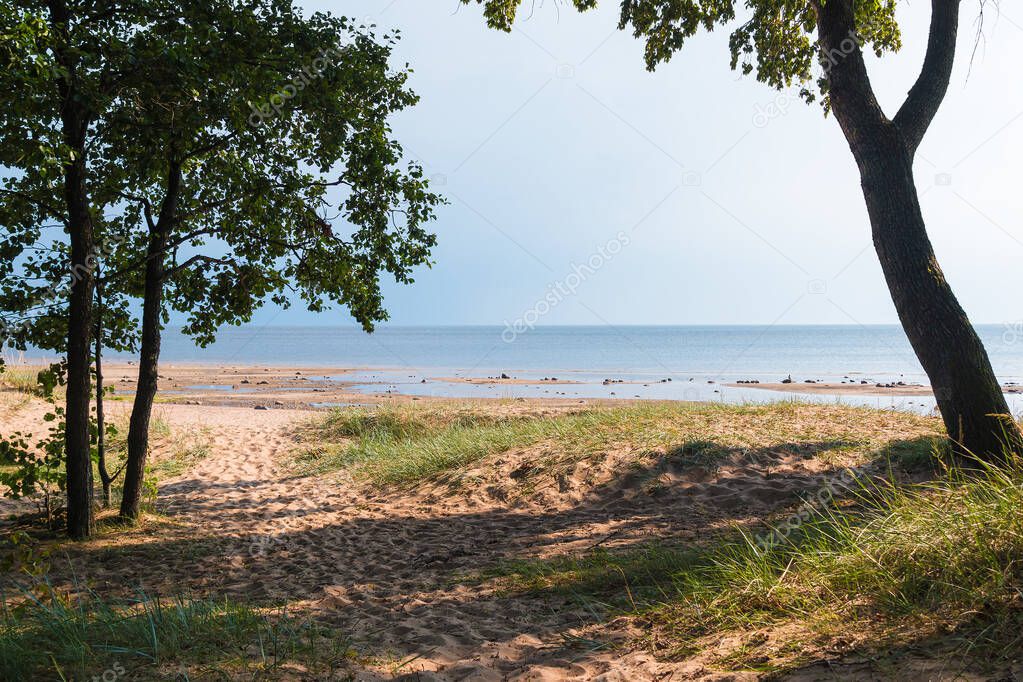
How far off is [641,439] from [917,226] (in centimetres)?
419

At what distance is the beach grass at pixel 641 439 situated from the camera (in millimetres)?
8961

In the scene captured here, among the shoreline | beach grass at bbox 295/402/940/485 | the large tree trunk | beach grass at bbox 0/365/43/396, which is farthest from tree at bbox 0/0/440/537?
the shoreline

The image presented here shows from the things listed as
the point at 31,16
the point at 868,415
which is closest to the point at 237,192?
the point at 31,16

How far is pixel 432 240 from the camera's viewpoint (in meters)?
8.12

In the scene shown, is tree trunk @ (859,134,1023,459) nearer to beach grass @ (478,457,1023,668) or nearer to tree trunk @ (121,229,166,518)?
beach grass @ (478,457,1023,668)

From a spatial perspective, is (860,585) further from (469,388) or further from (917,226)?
(469,388)

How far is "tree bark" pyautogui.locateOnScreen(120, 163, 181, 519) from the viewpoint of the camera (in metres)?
7.47

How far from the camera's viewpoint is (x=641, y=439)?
952 centimetres

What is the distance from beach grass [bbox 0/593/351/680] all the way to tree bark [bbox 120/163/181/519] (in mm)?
3142

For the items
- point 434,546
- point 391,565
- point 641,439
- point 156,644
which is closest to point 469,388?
point 641,439

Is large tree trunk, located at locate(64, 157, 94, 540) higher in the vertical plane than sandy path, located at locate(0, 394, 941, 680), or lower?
higher

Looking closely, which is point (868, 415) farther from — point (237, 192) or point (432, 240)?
point (237, 192)

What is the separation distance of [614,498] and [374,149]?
473 centimetres

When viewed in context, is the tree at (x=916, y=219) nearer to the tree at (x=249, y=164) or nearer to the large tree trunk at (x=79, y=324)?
the tree at (x=249, y=164)
